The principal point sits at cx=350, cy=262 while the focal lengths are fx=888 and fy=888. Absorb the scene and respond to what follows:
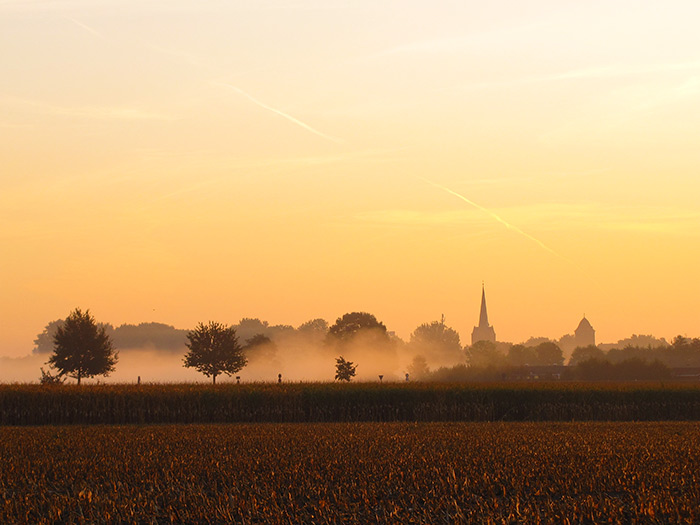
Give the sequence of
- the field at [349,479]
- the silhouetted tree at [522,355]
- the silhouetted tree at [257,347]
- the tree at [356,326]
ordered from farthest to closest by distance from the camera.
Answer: the silhouetted tree at [522,355]
the tree at [356,326]
the silhouetted tree at [257,347]
the field at [349,479]

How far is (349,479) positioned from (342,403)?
27.2 m

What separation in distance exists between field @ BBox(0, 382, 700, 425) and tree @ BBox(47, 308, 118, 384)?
1144 inches

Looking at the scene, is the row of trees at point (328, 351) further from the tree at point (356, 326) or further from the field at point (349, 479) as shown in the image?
the field at point (349, 479)

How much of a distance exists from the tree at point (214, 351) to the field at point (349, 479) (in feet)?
173

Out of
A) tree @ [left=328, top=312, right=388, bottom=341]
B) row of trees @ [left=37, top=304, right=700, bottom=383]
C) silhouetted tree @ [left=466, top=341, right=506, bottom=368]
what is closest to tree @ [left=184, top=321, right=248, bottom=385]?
row of trees @ [left=37, top=304, right=700, bottom=383]

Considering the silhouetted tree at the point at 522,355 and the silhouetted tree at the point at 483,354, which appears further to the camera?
the silhouetted tree at the point at 522,355

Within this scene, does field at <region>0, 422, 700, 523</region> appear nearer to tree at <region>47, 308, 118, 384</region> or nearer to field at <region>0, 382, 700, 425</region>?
field at <region>0, 382, 700, 425</region>

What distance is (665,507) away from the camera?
15.1 m

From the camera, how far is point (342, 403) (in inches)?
1793

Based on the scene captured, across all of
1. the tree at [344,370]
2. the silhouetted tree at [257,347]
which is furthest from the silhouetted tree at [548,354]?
the tree at [344,370]

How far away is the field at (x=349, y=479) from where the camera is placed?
49.0ft

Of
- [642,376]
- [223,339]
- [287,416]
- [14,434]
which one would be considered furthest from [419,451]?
[642,376]

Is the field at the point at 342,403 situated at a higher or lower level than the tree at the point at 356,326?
lower

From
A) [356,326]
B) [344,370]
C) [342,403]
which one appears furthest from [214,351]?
[356,326]
